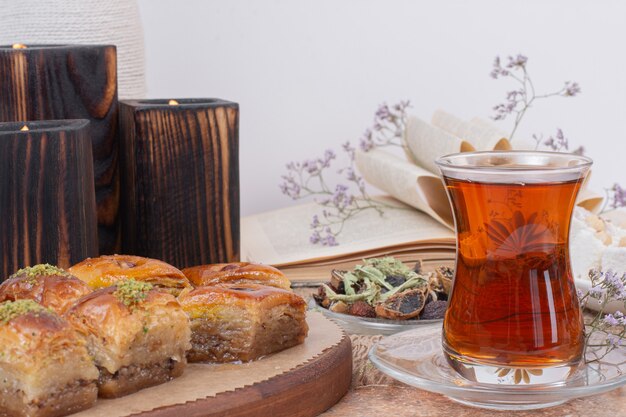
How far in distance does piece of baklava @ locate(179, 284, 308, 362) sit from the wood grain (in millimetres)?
59

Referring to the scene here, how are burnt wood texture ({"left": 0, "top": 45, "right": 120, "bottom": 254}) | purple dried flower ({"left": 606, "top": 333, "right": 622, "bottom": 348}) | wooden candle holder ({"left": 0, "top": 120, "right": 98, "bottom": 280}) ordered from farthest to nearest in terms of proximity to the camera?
burnt wood texture ({"left": 0, "top": 45, "right": 120, "bottom": 254}) < wooden candle holder ({"left": 0, "top": 120, "right": 98, "bottom": 280}) < purple dried flower ({"left": 606, "top": 333, "right": 622, "bottom": 348})

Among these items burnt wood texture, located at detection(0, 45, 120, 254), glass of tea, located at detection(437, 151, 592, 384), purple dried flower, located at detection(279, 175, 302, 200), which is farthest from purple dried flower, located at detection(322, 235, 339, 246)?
glass of tea, located at detection(437, 151, 592, 384)

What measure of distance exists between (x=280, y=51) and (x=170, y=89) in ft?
0.97

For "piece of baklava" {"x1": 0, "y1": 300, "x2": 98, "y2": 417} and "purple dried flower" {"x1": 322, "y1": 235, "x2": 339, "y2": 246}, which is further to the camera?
"purple dried flower" {"x1": 322, "y1": 235, "x2": 339, "y2": 246}

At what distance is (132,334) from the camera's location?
942 mm

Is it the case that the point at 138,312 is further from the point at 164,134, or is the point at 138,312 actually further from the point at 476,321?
the point at 164,134

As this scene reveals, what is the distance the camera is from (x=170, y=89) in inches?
96.0

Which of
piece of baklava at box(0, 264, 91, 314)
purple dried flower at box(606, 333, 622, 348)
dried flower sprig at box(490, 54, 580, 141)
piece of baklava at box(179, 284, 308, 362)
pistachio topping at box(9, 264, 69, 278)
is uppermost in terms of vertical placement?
dried flower sprig at box(490, 54, 580, 141)

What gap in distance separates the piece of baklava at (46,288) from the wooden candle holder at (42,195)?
0.15 metres

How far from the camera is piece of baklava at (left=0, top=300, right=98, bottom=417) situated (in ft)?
2.83

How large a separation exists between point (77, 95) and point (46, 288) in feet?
1.70

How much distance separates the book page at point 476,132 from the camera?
1.90m

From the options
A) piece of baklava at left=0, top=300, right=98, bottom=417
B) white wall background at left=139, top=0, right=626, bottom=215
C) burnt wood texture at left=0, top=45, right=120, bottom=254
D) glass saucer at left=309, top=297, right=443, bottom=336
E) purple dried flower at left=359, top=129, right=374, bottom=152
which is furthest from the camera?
white wall background at left=139, top=0, right=626, bottom=215

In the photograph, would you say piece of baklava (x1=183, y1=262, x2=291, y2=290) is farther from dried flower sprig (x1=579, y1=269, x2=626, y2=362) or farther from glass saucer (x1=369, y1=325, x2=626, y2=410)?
dried flower sprig (x1=579, y1=269, x2=626, y2=362)
